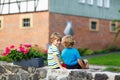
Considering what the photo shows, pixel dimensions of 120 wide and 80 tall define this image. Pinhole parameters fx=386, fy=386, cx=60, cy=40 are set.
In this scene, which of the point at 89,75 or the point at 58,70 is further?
Result: the point at 58,70

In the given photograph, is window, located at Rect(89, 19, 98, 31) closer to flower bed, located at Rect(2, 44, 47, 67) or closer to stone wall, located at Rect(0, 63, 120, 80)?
flower bed, located at Rect(2, 44, 47, 67)

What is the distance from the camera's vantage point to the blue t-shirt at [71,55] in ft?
25.1

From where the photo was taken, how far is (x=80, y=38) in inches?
1219

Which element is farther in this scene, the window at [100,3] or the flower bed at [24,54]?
the window at [100,3]

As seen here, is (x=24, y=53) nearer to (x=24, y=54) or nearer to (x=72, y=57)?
(x=24, y=54)

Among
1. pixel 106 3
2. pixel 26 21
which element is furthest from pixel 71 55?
pixel 106 3

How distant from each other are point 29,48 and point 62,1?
1963cm

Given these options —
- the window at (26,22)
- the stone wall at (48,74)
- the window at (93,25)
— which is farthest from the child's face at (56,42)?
the window at (93,25)

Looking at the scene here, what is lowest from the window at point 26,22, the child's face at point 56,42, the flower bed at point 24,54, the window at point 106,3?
the flower bed at point 24,54

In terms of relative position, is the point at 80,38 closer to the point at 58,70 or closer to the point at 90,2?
the point at 90,2

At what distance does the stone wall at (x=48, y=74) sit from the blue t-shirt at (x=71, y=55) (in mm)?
293

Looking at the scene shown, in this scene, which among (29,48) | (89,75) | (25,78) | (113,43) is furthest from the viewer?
(113,43)

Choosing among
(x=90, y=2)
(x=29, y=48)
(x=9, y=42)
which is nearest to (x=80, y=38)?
(x=90, y=2)

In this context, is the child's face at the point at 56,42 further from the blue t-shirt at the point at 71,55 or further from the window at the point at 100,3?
the window at the point at 100,3
